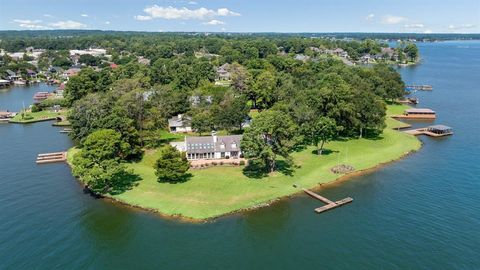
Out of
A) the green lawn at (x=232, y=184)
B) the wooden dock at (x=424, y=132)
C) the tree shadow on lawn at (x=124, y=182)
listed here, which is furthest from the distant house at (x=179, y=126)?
the wooden dock at (x=424, y=132)

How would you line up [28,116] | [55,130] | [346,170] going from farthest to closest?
[28,116], [55,130], [346,170]

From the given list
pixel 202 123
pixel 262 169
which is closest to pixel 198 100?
pixel 202 123

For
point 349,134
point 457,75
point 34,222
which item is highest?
point 457,75

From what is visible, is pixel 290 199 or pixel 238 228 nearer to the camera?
pixel 238 228

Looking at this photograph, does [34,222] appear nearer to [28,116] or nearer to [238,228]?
[238,228]

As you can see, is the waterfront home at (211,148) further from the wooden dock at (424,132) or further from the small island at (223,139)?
the wooden dock at (424,132)

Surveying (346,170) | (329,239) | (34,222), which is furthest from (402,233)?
(34,222)

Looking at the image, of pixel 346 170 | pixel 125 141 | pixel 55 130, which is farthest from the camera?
pixel 55 130

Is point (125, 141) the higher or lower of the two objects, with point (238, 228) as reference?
higher
